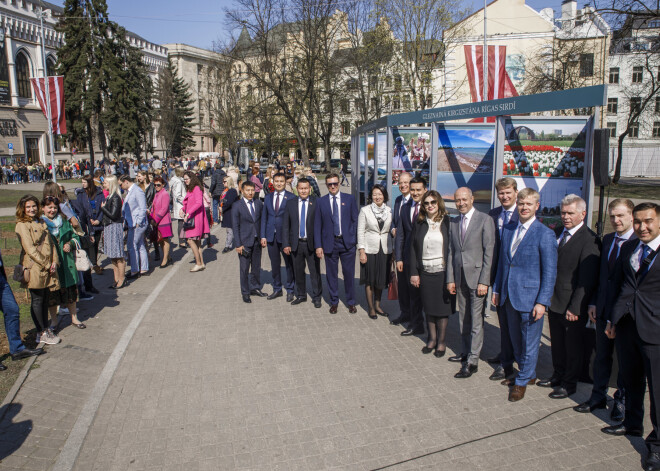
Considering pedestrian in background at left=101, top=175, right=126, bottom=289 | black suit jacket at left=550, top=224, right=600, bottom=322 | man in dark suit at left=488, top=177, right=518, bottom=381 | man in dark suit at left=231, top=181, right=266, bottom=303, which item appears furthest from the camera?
pedestrian in background at left=101, top=175, right=126, bottom=289

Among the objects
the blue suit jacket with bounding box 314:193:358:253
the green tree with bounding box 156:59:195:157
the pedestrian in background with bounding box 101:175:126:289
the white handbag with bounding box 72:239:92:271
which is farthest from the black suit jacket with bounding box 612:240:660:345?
the green tree with bounding box 156:59:195:157

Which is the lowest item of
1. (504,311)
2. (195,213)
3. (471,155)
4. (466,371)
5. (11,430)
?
(11,430)

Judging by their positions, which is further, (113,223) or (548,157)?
(113,223)

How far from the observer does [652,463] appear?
3748 millimetres

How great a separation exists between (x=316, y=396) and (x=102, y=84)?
150 ft

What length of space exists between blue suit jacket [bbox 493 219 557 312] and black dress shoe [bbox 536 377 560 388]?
2.85ft

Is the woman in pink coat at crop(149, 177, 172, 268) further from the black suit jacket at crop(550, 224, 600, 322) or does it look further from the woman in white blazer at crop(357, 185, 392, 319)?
the black suit jacket at crop(550, 224, 600, 322)

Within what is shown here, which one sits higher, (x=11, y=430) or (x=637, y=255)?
(x=637, y=255)

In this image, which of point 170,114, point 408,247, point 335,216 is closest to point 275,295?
point 335,216

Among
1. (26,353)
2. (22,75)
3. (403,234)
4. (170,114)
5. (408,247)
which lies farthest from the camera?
(170,114)

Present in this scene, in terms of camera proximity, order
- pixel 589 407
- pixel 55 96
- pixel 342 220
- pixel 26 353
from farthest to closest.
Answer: pixel 55 96 → pixel 342 220 → pixel 26 353 → pixel 589 407

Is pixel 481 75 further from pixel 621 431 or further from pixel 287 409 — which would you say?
pixel 287 409

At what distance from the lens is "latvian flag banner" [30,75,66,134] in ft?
60.7

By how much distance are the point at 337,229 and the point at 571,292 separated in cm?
368
